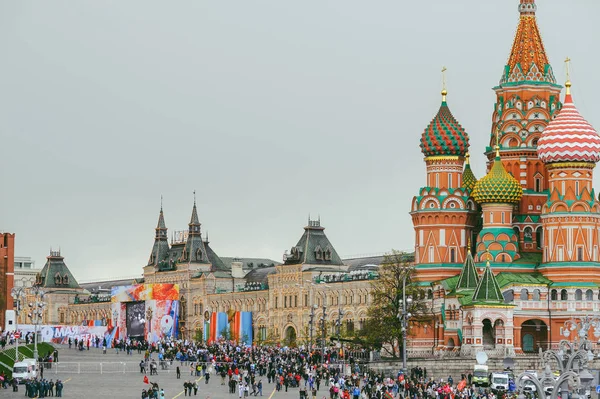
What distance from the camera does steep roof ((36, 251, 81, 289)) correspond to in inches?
7402

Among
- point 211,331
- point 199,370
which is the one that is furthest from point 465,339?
point 211,331

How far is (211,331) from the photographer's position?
Answer: 150000mm

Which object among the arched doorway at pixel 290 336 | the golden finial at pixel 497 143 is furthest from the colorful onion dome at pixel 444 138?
the arched doorway at pixel 290 336

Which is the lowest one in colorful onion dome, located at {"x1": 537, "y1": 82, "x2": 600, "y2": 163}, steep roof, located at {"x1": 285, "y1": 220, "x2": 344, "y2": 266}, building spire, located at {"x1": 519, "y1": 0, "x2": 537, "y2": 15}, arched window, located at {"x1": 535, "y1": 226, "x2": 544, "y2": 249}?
arched window, located at {"x1": 535, "y1": 226, "x2": 544, "y2": 249}

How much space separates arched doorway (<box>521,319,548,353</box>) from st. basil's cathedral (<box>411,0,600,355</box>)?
6 centimetres

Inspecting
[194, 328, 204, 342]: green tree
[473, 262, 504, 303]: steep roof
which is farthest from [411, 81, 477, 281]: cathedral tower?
[194, 328, 204, 342]: green tree

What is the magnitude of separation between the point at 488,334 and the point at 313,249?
4984 cm

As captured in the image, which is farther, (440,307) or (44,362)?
(440,307)

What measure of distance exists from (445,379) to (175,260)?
8451cm

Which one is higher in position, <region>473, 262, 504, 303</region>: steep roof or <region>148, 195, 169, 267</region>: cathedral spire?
<region>148, 195, 169, 267</region>: cathedral spire

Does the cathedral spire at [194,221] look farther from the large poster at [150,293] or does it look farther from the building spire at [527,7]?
the building spire at [527,7]

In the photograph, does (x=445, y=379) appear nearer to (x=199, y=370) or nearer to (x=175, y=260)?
(x=199, y=370)

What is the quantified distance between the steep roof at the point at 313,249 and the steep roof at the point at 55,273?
4973cm

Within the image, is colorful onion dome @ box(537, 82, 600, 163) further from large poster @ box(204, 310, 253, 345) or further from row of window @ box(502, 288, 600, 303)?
large poster @ box(204, 310, 253, 345)
